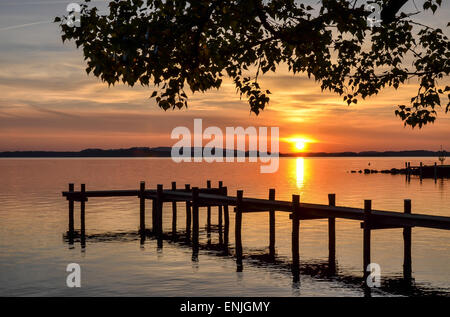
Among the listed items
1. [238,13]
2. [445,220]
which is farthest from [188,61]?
[445,220]

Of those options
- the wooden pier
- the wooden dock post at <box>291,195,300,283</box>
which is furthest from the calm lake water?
the wooden pier

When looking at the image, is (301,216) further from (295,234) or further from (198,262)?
(198,262)

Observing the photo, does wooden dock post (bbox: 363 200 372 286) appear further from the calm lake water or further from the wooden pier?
the calm lake water

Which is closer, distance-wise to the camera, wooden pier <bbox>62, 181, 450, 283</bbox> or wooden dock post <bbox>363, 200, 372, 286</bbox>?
wooden pier <bbox>62, 181, 450, 283</bbox>

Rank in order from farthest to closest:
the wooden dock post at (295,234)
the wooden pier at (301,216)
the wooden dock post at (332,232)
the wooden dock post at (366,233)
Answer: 1. the wooden dock post at (332,232)
2. the wooden dock post at (295,234)
3. the wooden dock post at (366,233)
4. the wooden pier at (301,216)

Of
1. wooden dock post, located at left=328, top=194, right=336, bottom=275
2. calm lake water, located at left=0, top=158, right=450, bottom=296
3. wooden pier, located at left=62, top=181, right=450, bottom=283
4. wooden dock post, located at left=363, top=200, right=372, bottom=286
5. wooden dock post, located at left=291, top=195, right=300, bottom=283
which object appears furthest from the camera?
wooden dock post, located at left=328, top=194, right=336, bottom=275

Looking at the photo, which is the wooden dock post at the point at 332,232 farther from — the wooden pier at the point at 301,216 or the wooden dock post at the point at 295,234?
the wooden dock post at the point at 295,234

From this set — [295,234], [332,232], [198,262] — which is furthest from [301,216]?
[198,262]

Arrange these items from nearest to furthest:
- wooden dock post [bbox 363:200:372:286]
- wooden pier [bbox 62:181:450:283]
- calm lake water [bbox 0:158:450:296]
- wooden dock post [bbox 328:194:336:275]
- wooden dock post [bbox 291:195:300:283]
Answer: wooden pier [bbox 62:181:450:283] < wooden dock post [bbox 363:200:372:286] < calm lake water [bbox 0:158:450:296] < wooden dock post [bbox 291:195:300:283] < wooden dock post [bbox 328:194:336:275]

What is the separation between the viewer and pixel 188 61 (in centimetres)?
1227

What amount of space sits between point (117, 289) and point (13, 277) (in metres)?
4.66

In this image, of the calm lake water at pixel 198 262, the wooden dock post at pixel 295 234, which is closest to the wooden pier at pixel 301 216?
the wooden dock post at pixel 295 234

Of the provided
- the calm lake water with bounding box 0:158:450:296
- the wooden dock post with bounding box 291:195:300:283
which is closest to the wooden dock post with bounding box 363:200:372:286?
the calm lake water with bounding box 0:158:450:296

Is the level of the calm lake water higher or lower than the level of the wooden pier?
lower
